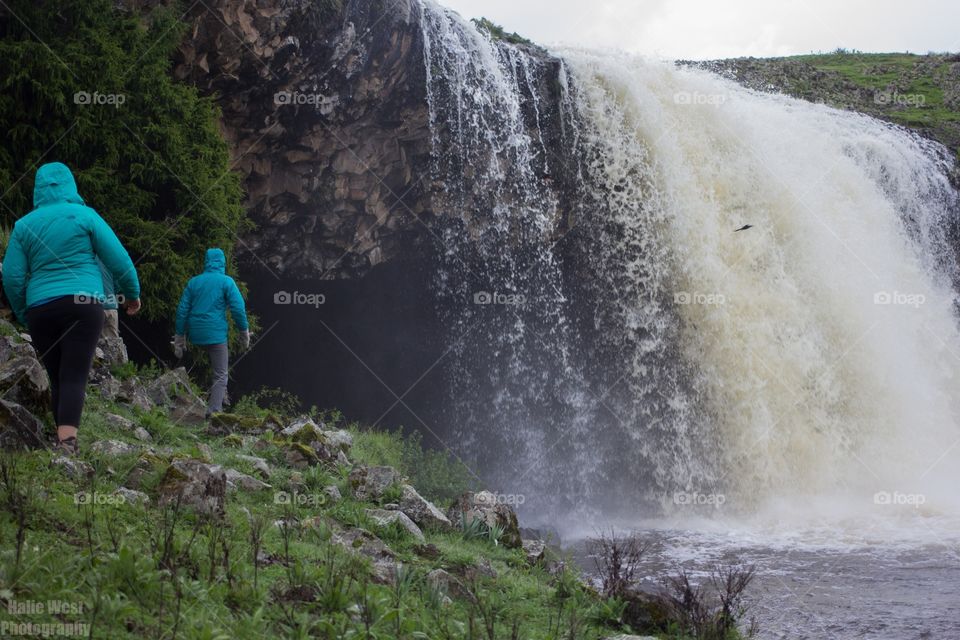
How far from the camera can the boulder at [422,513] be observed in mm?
6730

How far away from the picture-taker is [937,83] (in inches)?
1121

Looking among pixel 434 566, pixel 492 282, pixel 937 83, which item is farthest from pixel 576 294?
pixel 937 83

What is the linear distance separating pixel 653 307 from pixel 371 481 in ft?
32.1

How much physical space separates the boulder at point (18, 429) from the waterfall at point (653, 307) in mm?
10467

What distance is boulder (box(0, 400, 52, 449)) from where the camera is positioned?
5.31 meters

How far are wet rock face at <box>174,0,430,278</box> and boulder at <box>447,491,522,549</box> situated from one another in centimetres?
899

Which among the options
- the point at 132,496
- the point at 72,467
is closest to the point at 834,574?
the point at 132,496

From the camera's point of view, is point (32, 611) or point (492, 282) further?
point (492, 282)

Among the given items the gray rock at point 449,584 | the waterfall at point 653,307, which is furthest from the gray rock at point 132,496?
the waterfall at point 653,307

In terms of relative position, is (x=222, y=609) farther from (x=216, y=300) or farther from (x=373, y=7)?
(x=373, y=7)

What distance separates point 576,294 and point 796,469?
16.9ft

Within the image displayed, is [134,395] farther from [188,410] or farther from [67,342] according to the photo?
[67,342]

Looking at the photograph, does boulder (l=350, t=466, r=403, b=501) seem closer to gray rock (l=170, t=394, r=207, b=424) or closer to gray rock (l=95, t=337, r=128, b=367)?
gray rock (l=170, t=394, r=207, b=424)

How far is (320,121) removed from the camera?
15.0 metres
